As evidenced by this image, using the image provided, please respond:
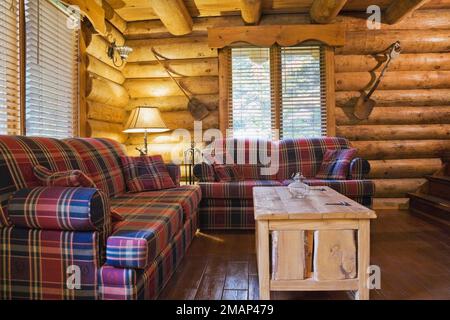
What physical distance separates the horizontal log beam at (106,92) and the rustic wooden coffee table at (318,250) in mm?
2632

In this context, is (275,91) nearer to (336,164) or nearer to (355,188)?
(336,164)

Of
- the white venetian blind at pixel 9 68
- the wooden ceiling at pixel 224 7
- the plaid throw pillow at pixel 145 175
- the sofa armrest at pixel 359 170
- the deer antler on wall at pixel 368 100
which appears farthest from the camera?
the deer antler on wall at pixel 368 100

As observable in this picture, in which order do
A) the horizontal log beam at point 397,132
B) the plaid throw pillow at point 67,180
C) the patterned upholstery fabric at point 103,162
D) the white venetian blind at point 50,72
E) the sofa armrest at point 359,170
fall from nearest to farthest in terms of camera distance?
the plaid throw pillow at point 67,180 < the patterned upholstery fabric at point 103,162 < the white venetian blind at point 50,72 < the sofa armrest at point 359,170 < the horizontal log beam at point 397,132

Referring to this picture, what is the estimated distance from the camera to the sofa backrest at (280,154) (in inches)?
153

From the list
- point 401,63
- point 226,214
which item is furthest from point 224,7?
point 226,214

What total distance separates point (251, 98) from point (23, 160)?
3119mm

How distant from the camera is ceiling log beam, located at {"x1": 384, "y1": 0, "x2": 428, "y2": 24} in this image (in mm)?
3874

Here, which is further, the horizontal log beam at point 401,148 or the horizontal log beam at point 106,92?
the horizontal log beam at point 401,148

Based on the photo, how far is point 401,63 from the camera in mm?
4398

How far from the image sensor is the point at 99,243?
162cm

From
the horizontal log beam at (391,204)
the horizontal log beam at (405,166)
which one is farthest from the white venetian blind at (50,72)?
the horizontal log beam at (391,204)

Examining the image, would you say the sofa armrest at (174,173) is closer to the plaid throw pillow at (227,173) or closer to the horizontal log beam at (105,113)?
the plaid throw pillow at (227,173)

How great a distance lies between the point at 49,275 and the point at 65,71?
7.53ft

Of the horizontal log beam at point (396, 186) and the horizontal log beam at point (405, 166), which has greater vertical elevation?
the horizontal log beam at point (405, 166)
